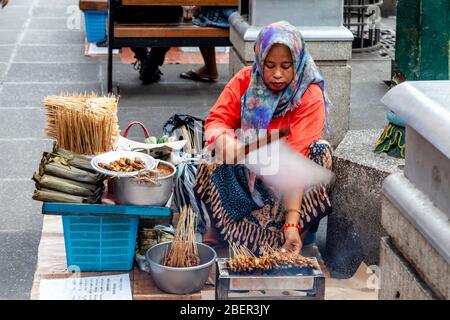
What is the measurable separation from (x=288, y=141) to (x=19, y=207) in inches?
73.4

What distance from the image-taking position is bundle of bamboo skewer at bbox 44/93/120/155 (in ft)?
15.8

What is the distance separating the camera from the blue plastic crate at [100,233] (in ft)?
14.2

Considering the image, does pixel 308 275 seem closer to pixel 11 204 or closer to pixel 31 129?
pixel 11 204

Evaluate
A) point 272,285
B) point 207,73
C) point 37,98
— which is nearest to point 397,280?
point 272,285

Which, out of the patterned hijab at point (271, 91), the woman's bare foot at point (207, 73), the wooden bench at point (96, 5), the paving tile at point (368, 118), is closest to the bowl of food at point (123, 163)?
→ the patterned hijab at point (271, 91)

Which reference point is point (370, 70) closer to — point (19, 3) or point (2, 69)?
point (2, 69)

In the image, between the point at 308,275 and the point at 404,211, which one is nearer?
the point at 404,211

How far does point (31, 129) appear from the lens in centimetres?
711

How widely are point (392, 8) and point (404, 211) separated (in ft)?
31.6

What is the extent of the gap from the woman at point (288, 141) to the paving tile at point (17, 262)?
94cm

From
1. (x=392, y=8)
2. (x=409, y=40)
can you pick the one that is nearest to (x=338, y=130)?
(x=409, y=40)

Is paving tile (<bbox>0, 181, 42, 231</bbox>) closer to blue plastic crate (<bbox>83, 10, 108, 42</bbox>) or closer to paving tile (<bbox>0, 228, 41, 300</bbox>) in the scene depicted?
paving tile (<bbox>0, 228, 41, 300</bbox>)

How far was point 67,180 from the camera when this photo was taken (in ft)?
14.6
